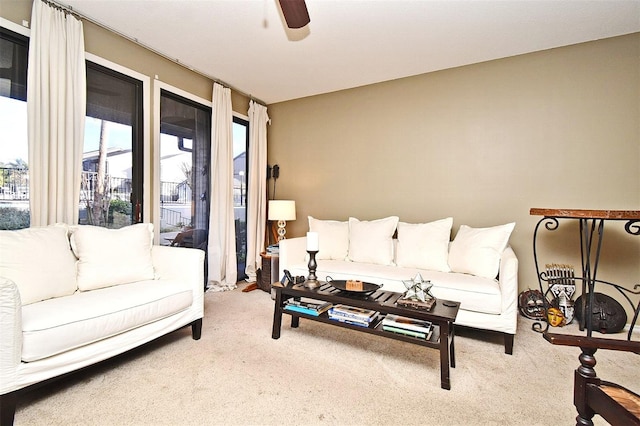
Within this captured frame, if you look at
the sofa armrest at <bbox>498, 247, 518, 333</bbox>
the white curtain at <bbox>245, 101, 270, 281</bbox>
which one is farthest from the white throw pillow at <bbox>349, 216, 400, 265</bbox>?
the white curtain at <bbox>245, 101, 270, 281</bbox>

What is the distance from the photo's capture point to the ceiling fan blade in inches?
65.7

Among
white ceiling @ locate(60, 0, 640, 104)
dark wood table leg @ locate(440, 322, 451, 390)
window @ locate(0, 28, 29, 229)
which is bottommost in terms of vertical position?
dark wood table leg @ locate(440, 322, 451, 390)

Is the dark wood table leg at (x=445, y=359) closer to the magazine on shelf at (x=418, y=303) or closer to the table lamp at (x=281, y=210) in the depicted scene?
the magazine on shelf at (x=418, y=303)

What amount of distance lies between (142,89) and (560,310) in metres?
4.38

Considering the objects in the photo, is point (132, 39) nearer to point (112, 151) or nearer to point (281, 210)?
point (112, 151)

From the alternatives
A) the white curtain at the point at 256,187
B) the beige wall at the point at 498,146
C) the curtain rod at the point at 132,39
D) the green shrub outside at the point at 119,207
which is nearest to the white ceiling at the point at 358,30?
the curtain rod at the point at 132,39

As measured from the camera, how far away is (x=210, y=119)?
3766 millimetres

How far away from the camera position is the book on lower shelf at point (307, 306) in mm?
2240

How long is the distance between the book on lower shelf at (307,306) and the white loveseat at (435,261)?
489 millimetres

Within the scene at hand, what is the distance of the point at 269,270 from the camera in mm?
3686

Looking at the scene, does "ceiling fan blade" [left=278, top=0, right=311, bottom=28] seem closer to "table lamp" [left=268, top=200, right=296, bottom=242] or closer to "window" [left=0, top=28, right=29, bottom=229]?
"window" [left=0, top=28, right=29, bottom=229]

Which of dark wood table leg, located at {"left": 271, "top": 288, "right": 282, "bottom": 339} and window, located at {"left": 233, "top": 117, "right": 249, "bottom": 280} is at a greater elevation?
window, located at {"left": 233, "top": 117, "right": 249, "bottom": 280}

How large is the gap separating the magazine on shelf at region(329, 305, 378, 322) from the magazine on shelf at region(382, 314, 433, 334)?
119mm

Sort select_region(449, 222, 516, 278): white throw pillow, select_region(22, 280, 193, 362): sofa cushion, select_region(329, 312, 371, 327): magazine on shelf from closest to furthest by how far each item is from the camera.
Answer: select_region(22, 280, 193, 362): sofa cushion
select_region(329, 312, 371, 327): magazine on shelf
select_region(449, 222, 516, 278): white throw pillow
